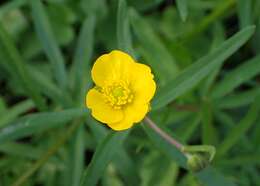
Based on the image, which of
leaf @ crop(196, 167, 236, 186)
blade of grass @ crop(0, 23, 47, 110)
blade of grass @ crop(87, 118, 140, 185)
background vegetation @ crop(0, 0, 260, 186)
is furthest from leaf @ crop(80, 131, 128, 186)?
blade of grass @ crop(0, 23, 47, 110)

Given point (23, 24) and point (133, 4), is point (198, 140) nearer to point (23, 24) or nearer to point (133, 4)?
point (133, 4)

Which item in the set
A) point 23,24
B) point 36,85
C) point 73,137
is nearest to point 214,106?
point 73,137

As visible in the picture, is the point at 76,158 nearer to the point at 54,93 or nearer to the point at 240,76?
the point at 54,93

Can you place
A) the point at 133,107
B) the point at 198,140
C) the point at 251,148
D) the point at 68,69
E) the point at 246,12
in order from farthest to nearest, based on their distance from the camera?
the point at 68,69
the point at 198,140
the point at 251,148
the point at 246,12
the point at 133,107

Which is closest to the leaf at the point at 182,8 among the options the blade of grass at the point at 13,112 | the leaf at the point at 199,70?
the leaf at the point at 199,70

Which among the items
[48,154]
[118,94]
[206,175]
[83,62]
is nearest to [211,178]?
[206,175]

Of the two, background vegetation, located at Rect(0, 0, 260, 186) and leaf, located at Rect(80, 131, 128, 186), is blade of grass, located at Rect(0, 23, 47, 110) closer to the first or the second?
background vegetation, located at Rect(0, 0, 260, 186)

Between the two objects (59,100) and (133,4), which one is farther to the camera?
(133,4)
